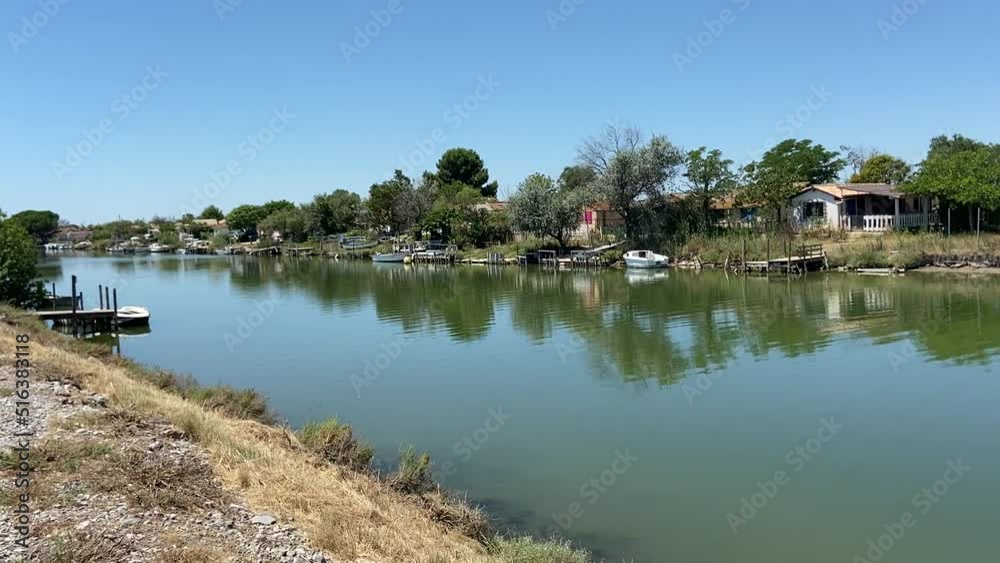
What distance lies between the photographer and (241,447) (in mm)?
9328

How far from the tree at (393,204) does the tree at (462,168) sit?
790 centimetres

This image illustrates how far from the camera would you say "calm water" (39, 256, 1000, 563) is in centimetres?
933

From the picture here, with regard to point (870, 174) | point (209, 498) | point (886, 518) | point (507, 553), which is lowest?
point (886, 518)

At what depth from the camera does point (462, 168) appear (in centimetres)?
9481

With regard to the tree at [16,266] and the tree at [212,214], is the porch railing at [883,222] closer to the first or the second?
the tree at [16,266]

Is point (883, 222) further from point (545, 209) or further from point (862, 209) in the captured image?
point (545, 209)

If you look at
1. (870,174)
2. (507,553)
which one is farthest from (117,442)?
(870,174)

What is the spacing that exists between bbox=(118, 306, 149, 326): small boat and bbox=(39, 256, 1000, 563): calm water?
1.10m

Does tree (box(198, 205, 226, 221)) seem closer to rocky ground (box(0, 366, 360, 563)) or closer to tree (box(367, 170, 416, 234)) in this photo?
tree (box(367, 170, 416, 234))

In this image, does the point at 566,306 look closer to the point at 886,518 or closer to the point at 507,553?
the point at 886,518

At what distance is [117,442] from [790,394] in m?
13.2

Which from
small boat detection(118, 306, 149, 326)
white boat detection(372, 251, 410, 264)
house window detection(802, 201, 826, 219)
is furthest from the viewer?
white boat detection(372, 251, 410, 264)

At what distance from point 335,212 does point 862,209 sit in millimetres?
67247

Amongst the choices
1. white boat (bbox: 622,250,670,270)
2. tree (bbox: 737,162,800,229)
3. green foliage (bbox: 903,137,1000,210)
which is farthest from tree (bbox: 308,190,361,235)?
green foliage (bbox: 903,137,1000,210)
